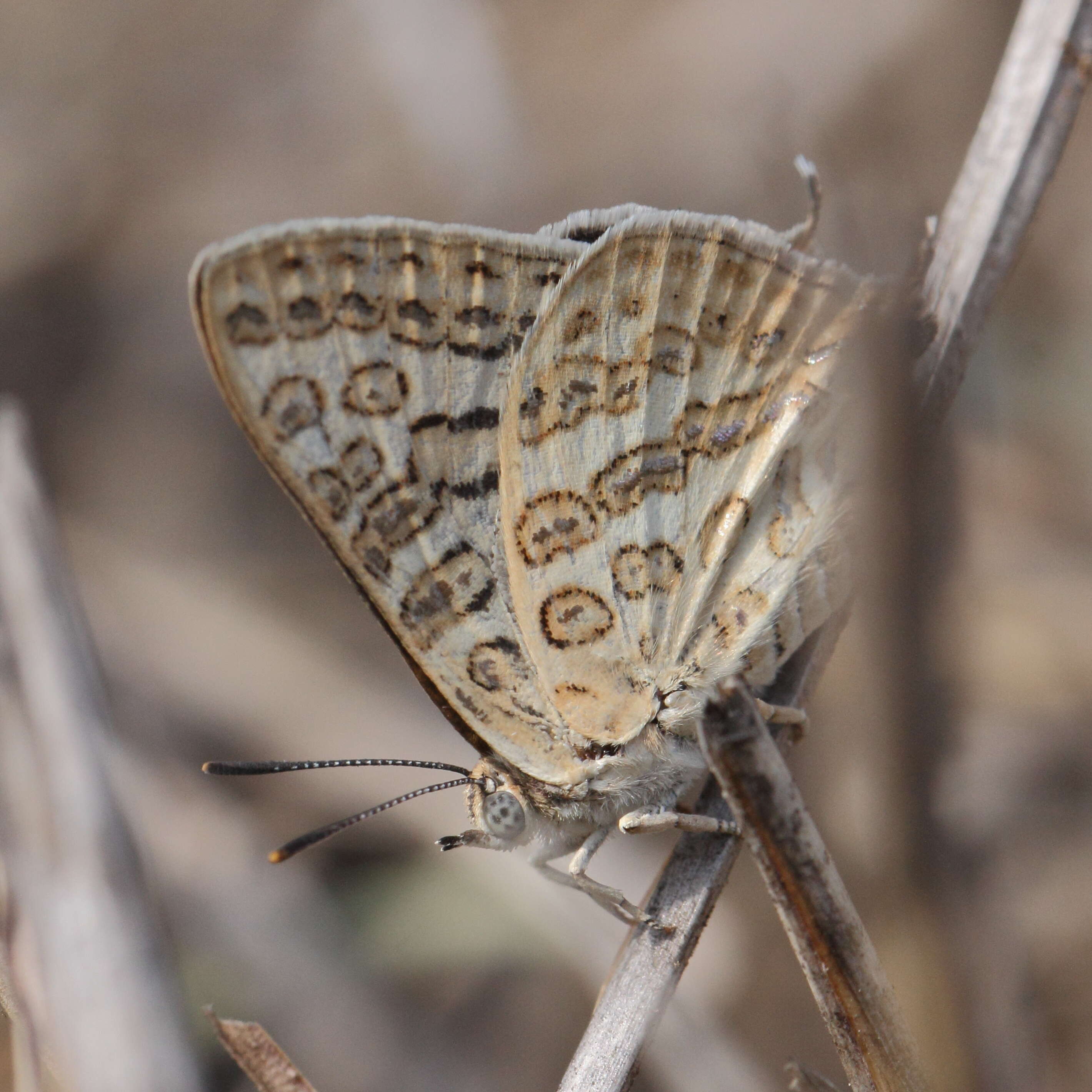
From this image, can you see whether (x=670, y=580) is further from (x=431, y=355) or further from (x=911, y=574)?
(x=911, y=574)

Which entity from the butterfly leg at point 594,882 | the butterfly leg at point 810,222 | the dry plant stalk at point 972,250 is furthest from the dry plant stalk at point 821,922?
the butterfly leg at point 810,222

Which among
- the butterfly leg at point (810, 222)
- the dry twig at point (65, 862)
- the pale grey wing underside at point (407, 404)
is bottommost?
the dry twig at point (65, 862)

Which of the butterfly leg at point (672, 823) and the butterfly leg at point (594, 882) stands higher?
the butterfly leg at point (672, 823)

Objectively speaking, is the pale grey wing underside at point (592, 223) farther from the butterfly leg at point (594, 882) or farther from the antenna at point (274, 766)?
the butterfly leg at point (594, 882)

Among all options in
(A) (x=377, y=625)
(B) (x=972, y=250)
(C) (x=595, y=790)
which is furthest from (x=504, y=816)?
(A) (x=377, y=625)

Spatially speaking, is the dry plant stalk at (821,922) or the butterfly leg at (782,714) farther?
the butterfly leg at (782,714)

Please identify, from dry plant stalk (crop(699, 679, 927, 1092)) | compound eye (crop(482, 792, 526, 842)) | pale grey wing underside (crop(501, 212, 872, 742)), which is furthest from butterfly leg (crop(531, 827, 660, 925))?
dry plant stalk (crop(699, 679, 927, 1092))

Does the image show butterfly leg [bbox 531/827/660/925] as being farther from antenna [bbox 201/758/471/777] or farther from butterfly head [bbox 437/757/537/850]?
antenna [bbox 201/758/471/777]
